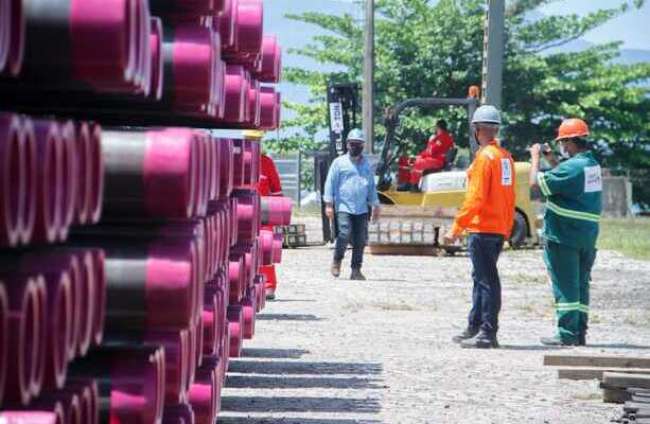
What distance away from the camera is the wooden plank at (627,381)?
11492 mm

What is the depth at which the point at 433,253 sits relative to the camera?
30.0 meters

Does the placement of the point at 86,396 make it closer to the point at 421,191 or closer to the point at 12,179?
the point at 12,179

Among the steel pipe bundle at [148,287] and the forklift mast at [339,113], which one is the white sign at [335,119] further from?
the steel pipe bundle at [148,287]

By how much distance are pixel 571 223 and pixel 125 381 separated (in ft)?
32.4

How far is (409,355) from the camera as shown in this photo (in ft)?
46.8

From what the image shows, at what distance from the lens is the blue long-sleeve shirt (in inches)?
886

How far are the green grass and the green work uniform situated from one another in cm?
1540

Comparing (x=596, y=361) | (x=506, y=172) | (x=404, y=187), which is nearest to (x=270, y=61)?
(x=596, y=361)

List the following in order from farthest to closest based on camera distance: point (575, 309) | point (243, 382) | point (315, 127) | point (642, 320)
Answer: point (315, 127)
point (642, 320)
point (575, 309)
point (243, 382)

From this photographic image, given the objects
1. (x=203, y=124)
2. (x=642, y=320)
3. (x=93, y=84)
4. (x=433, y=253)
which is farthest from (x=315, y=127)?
(x=93, y=84)

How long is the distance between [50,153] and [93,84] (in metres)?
0.49

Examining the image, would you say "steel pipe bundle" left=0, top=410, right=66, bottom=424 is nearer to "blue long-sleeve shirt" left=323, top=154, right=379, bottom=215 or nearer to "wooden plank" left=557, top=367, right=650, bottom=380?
"wooden plank" left=557, top=367, right=650, bottom=380

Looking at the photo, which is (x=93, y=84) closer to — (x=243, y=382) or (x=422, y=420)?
(x=422, y=420)

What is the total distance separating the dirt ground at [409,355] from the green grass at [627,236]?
8.78m
